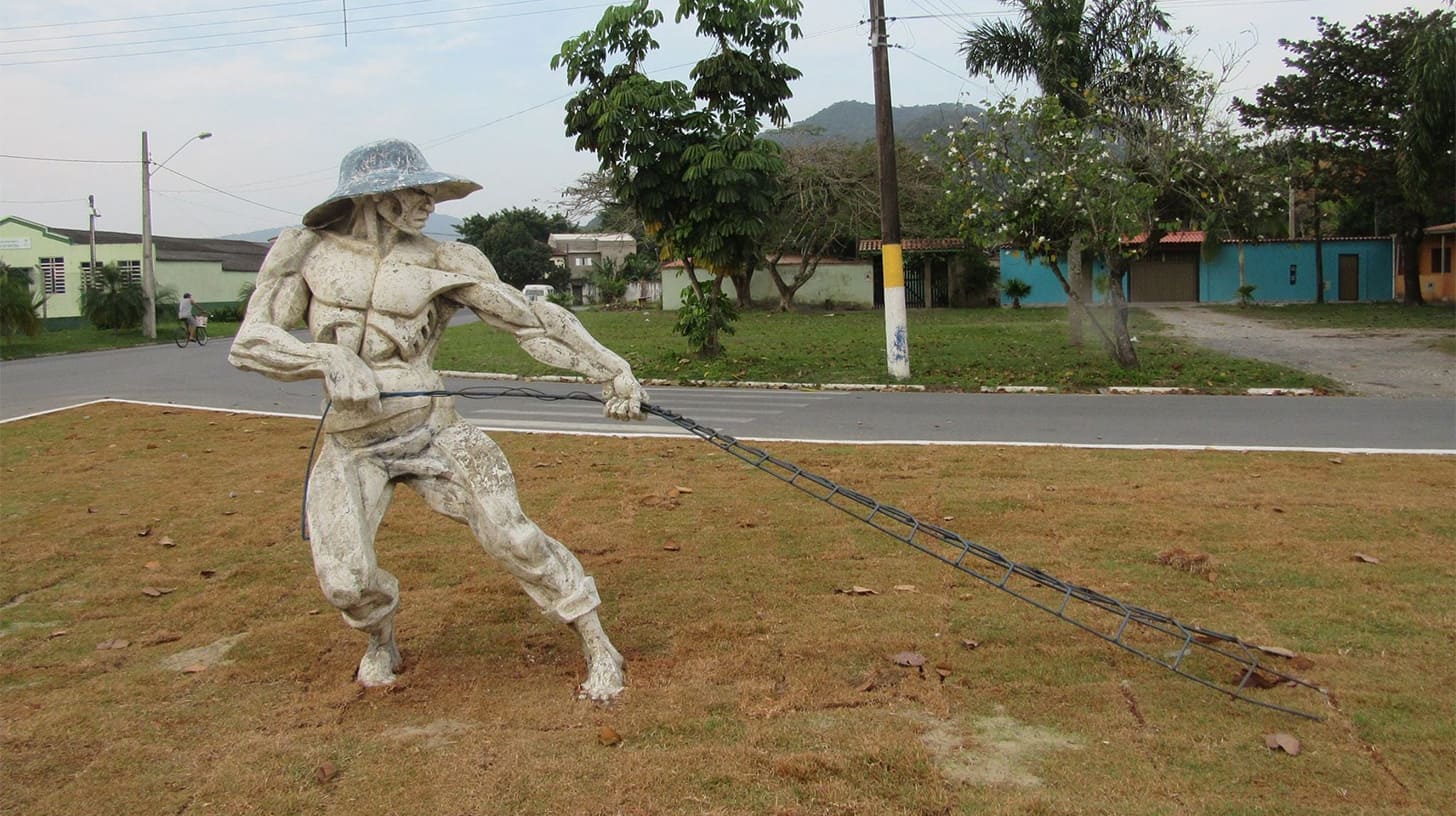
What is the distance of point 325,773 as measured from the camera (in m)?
3.52

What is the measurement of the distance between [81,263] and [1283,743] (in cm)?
4983

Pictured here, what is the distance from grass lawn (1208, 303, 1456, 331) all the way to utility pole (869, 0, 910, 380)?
13.2m

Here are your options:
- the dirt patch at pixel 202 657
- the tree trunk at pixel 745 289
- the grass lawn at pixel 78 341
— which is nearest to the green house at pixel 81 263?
the grass lawn at pixel 78 341

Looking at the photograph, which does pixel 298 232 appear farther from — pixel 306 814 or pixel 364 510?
pixel 306 814

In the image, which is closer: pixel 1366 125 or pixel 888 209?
pixel 888 209

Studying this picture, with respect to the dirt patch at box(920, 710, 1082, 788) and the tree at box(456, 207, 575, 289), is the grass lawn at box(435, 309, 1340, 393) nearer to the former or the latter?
the dirt patch at box(920, 710, 1082, 788)

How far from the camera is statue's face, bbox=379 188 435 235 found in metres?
4.21

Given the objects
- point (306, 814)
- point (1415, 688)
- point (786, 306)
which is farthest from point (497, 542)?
point (786, 306)

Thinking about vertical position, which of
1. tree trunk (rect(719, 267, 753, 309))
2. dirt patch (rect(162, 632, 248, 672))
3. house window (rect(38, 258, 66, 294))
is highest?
house window (rect(38, 258, 66, 294))

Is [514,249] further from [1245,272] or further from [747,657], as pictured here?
[747,657]

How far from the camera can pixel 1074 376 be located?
14.1 meters

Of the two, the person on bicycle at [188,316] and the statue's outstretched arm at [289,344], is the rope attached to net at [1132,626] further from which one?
the person on bicycle at [188,316]

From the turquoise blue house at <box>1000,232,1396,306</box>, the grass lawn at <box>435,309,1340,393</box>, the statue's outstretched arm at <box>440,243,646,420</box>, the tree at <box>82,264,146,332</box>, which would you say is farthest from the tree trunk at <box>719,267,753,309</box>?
the statue's outstretched arm at <box>440,243,646,420</box>

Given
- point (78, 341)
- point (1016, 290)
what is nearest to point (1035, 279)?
point (1016, 290)
